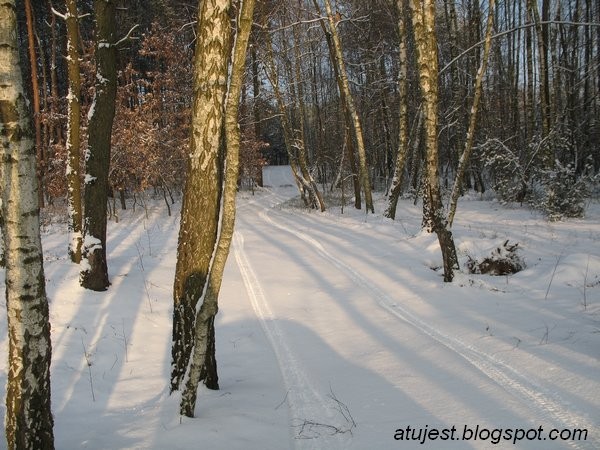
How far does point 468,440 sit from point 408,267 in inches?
214

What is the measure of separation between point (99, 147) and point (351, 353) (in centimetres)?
530

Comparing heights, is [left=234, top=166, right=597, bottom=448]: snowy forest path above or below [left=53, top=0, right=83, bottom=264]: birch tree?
below

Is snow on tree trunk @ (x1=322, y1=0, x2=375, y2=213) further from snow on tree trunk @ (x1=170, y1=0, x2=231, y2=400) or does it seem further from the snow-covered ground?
snow on tree trunk @ (x1=170, y1=0, x2=231, y2=400)

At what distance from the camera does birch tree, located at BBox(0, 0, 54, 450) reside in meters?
2.70

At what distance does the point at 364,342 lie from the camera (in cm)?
522

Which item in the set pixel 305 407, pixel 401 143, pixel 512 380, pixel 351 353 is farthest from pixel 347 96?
pixel 305 407

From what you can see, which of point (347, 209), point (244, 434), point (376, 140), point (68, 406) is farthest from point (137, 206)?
point (244, 434)

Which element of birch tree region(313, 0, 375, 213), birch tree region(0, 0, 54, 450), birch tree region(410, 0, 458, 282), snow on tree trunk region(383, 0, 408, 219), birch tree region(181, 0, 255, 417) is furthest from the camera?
birch tree region(313, 0, 375, 213)

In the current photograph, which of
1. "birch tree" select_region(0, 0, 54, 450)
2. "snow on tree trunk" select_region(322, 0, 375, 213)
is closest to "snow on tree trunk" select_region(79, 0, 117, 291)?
"birch tree" select_region(0, 0, 54, 450)

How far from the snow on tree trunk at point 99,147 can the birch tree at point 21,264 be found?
4.53 meters

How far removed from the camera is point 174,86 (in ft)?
68.6

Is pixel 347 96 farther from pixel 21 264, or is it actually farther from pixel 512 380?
pixel 21 264

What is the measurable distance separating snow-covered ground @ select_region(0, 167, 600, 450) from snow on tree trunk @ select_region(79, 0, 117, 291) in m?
0.52

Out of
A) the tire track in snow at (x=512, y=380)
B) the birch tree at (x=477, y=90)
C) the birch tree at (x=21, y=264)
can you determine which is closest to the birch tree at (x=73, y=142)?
the birch tree at (x=21, y=264)
